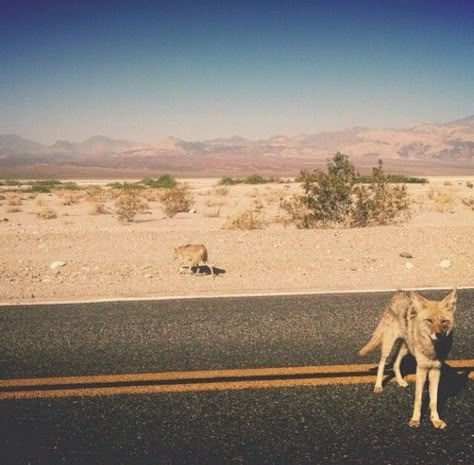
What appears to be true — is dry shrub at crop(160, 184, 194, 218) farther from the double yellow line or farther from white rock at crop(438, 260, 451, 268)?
the double yellow line

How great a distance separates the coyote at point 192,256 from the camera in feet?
31.7

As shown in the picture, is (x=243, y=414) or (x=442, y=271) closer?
(x=243, y=414)

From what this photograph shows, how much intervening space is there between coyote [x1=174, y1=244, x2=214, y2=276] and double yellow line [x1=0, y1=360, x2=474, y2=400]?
5109 mm

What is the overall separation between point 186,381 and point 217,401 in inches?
18.9

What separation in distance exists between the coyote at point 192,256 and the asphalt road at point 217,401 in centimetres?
351

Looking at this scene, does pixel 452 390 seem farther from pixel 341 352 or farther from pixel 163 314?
pixel 163 314

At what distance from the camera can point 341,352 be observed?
4.95 metres

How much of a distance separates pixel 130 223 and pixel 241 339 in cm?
1585

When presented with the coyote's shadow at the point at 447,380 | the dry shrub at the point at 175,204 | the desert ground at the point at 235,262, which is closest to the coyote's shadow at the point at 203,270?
the desert ground at the point at 235,262

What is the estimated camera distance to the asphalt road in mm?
3340

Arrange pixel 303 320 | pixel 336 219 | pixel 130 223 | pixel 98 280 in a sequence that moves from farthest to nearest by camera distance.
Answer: pixel 130 223
pixel 336 219
pixel 98 280
pixel 303 320

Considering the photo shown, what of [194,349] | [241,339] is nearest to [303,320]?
[241,339]

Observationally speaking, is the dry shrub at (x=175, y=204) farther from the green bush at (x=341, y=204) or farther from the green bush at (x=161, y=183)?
the green bush at (x=161, y=183)

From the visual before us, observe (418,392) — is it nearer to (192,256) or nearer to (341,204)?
(192,256)
